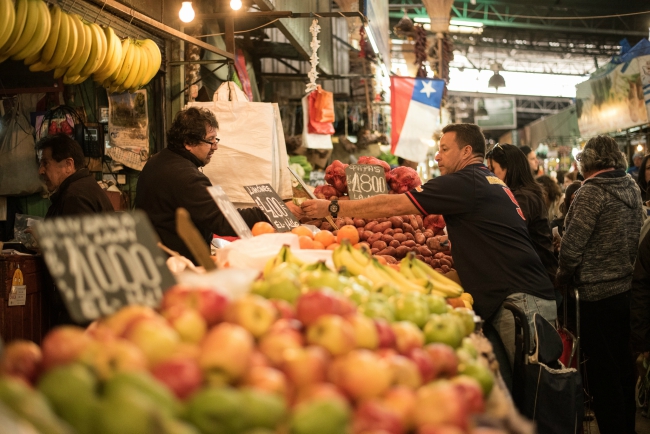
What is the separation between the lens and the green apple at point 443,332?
79.2 inches

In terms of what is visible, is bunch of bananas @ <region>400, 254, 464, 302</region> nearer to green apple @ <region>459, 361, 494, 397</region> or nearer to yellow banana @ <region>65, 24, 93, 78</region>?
green apple @ <region>459, 361, 494, 397</region>

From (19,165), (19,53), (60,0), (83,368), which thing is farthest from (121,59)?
(83,368)

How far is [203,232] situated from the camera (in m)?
4.14

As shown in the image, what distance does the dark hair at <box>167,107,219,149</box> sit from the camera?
4258 mm

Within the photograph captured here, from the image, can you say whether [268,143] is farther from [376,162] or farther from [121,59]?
[121,59]

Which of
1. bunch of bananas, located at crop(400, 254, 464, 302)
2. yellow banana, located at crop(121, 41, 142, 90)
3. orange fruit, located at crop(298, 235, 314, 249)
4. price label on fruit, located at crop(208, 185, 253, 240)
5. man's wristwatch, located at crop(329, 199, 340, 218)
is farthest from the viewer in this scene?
yellow banana, located at crop(121, 41, 142, 90)

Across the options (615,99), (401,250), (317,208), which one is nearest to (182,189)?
(317,208)

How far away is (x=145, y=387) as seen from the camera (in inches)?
49.3

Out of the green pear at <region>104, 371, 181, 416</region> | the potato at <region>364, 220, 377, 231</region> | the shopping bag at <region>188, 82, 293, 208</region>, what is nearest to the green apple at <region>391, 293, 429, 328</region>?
the green pear at <region>104, 371, 181, 416</region>

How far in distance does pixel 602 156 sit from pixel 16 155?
526 centimetres

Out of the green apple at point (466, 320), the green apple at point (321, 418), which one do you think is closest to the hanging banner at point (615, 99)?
the green apple at point (466, 320)

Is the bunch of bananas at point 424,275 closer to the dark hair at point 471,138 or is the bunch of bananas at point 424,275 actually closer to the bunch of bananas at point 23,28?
the dark hair at point 471,138

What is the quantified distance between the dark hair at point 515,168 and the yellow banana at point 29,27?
11.3ft

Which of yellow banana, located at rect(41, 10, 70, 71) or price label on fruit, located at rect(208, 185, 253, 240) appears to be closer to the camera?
price label on fruit, located at rect(208, 185, 253, 240)
